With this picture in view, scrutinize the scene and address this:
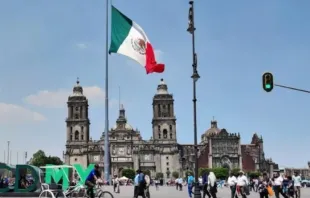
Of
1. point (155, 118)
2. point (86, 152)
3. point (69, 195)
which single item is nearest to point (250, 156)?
point (155, 118)

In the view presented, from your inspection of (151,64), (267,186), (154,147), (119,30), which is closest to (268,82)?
(267,186)

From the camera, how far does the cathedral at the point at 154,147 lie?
122375mm

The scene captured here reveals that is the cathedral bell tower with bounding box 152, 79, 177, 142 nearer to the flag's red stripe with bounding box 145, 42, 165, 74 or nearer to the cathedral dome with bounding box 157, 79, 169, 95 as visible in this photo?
the cathedral dome with bounding box 157, 79, 169, 95

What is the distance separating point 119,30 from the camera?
27.9 m

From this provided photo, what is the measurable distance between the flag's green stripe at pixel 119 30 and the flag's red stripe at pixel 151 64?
1.62 m

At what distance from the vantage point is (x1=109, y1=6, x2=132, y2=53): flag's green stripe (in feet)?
90.9

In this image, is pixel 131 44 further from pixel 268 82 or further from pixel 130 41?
pixel 268 82

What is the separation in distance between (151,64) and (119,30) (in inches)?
127

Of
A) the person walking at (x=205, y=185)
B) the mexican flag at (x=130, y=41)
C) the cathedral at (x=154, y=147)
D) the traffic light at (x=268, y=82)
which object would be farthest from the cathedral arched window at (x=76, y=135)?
the traffic light at (x=268, y=82)

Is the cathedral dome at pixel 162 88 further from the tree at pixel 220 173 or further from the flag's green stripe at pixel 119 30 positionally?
the flag's green stripe at pixel 119 30

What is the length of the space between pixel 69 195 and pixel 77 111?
10870 centimetres

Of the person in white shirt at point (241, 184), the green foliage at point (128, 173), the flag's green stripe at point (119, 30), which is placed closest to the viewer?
the person in white shirt at point (241, 184)

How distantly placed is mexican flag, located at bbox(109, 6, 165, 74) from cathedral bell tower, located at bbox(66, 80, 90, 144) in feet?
323

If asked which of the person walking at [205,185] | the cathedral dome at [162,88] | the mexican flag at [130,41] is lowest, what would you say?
the person walking at [205,185]
